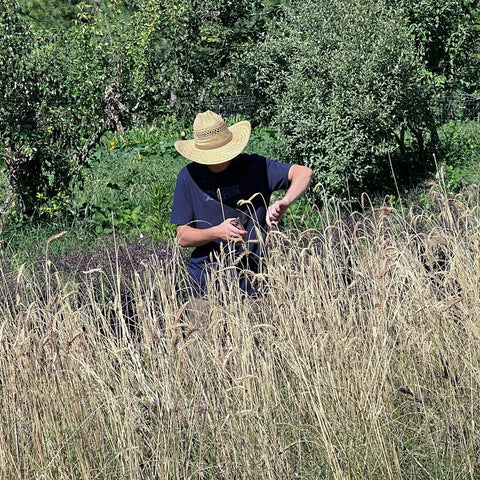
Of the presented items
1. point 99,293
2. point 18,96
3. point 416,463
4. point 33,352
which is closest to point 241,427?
point 416,463

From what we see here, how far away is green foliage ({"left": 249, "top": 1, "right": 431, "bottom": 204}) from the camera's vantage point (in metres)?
8.12

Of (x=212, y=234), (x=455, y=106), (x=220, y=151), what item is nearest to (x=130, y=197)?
(x=220, y=151)

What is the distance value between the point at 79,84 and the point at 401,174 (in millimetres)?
3771

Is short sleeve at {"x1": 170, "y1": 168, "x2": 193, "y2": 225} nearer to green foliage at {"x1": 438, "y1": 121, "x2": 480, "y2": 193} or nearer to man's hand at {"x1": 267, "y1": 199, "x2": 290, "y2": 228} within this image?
man's hand at {"x1": 267, "y1": 199, "x2": 290, "y2": 228}

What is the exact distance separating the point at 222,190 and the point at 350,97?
15.2 ft

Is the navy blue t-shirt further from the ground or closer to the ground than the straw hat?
closer to the ground

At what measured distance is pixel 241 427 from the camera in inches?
109

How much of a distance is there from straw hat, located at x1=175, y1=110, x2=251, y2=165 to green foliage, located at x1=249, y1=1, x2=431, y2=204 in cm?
401

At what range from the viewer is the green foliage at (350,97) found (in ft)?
26.6

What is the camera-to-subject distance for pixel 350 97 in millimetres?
8203

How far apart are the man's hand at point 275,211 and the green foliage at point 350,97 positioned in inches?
161

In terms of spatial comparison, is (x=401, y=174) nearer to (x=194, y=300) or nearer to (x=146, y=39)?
(x=146, y=39)

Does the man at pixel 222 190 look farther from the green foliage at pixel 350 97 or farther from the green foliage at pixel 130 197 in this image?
the green foliage at pixel 350 97

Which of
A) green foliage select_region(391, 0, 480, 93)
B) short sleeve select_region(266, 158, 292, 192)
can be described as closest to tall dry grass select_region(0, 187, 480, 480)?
short sleeve select_region(266, 158, 292, 192)
